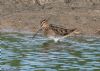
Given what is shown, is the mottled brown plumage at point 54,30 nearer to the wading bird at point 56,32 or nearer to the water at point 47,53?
the wading bird at point 56,32

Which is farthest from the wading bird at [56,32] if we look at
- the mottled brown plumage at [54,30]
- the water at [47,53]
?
the water at [47,53]

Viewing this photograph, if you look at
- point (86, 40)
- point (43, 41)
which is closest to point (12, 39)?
point (43, 41)

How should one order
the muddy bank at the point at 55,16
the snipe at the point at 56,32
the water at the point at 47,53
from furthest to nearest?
Answer: 1. the muddy bank at the point at 55,16
2. the snipe at the point at 56,32
3. the water at the point at 47,53

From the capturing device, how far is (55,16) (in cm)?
2161

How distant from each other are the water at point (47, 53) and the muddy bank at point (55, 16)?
1.72 meters

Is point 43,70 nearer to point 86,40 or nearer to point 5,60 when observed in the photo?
point 5,60

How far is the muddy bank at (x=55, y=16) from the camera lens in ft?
67.8

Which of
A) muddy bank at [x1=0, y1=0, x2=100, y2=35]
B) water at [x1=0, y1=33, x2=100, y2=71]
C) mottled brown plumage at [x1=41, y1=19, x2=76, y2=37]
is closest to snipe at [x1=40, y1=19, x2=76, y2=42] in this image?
mottled brown plumage at [x1=41, y1=19, x2=76, y2=37]

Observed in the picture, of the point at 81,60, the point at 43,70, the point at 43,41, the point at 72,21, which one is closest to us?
the point at 43,70

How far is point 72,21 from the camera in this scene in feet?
69.4

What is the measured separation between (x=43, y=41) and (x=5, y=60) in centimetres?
341

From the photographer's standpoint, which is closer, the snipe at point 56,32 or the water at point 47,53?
the water at point 47,53

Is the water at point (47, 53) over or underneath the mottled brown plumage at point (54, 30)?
underneath

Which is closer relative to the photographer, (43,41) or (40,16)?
(43,41)
